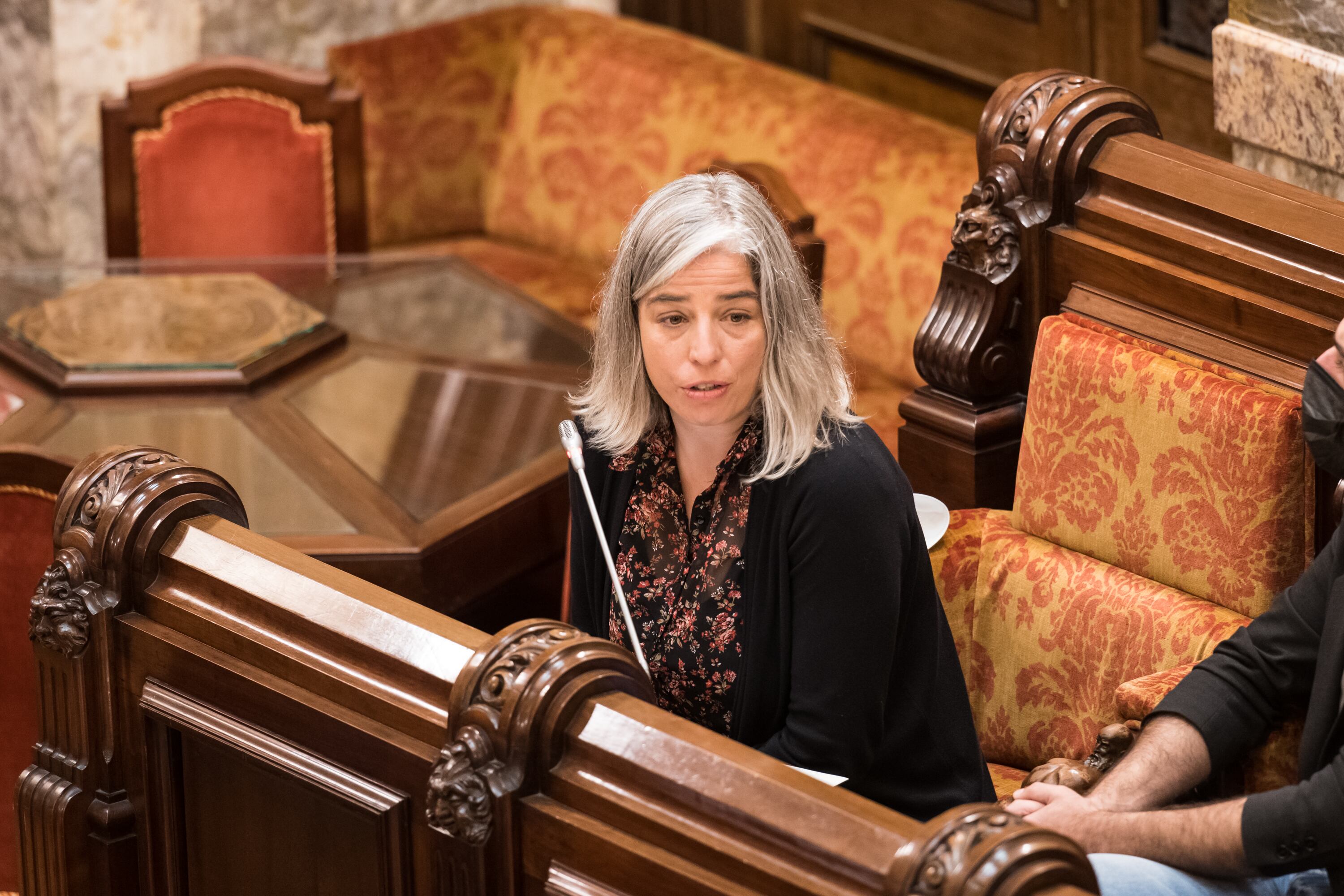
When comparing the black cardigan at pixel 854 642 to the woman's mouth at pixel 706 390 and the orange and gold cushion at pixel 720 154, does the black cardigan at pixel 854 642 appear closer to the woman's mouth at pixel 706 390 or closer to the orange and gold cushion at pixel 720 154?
the woman's mouth at pixel 706 390

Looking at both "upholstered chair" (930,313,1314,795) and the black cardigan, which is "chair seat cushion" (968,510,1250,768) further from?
the black cardigan

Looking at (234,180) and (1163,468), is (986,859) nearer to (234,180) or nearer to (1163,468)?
(1163,468)

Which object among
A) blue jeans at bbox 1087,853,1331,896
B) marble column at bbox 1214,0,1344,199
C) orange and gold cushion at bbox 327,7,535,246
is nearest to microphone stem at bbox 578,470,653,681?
blue jeans at bbox 1087,853,1331,896

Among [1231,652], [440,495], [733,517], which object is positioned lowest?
[440,495]

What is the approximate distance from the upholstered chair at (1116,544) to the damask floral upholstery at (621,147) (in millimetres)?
1136

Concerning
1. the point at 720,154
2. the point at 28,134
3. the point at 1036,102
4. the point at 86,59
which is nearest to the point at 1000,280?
the point at 1036,102

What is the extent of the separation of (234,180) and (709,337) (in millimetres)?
2494

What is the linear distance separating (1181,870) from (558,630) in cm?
73

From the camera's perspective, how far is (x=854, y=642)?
5.80 ft

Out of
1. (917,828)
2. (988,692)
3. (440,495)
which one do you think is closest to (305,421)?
(440,495)

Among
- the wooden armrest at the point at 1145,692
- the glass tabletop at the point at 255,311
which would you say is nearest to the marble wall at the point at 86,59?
the glass tabletop at the point at 255,311

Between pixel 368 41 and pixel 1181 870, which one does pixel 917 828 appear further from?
pixel 368 41

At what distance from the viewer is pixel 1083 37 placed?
3809 mm

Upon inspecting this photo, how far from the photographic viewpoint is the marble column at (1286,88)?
2473mm
